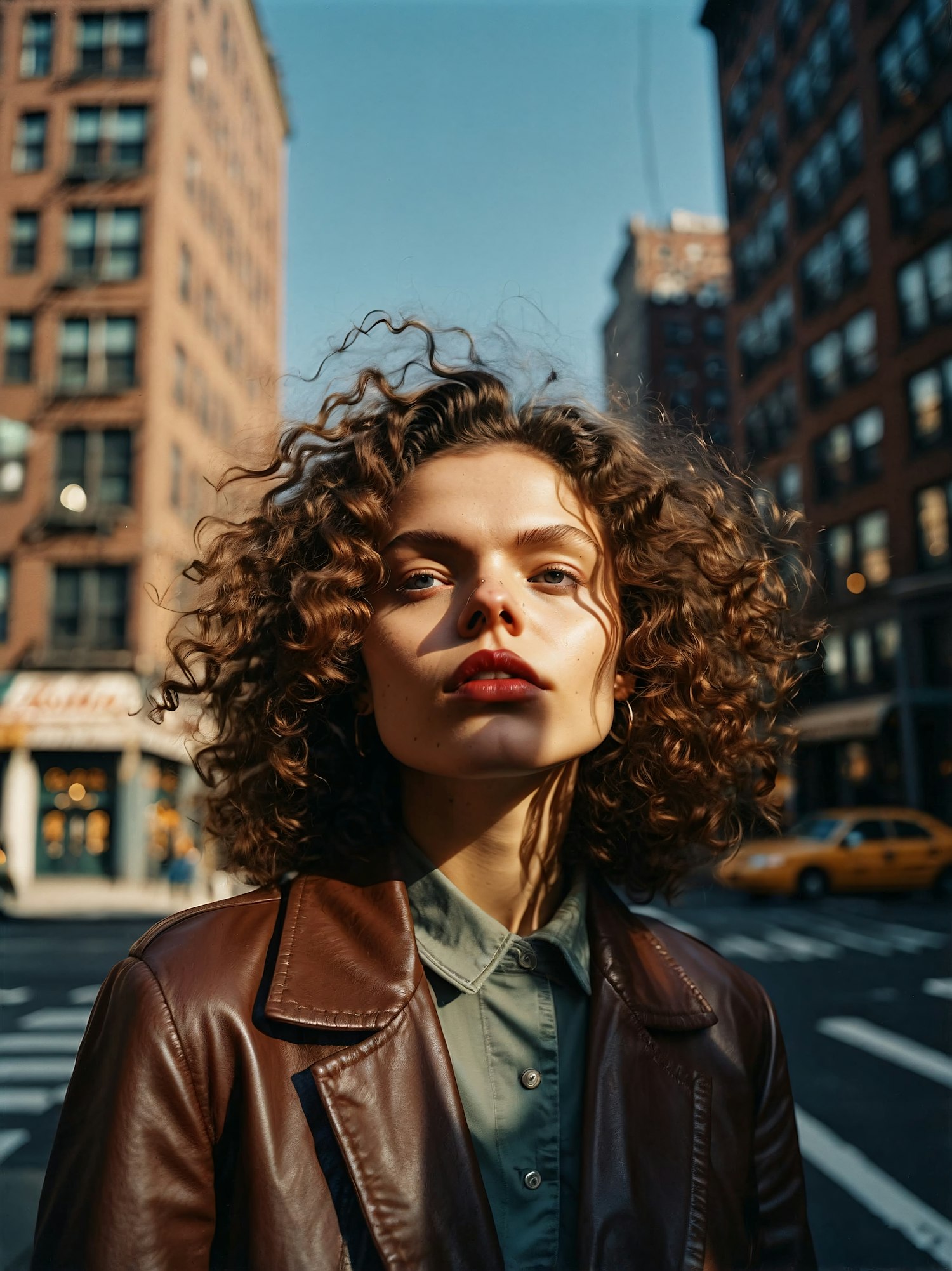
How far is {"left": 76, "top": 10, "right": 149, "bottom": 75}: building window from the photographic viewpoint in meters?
2.06

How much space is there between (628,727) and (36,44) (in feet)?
7.11

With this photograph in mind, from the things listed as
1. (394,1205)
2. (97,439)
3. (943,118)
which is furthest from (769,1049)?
(943,118)

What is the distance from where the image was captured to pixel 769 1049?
1712 mm

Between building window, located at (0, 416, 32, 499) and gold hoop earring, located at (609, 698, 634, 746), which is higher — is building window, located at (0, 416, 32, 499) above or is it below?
above

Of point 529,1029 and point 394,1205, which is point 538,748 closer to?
point 529,1029

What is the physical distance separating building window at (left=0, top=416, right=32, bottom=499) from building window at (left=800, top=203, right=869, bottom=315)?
2555 millimetres

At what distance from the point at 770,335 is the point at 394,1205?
11.5 feet

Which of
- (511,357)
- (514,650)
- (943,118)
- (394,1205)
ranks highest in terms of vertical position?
(943,118)

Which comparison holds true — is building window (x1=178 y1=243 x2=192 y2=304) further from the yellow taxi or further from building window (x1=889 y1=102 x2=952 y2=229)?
the yellow taxi

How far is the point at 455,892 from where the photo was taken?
1523mm

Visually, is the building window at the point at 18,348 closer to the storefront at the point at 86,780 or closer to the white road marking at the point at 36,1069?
the storefront at the point at 86,780

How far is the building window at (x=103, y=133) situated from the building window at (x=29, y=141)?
8cm

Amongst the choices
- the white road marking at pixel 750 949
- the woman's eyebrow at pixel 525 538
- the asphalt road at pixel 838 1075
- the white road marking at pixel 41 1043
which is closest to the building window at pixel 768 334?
the woman's eyebrow at pixel 525 538

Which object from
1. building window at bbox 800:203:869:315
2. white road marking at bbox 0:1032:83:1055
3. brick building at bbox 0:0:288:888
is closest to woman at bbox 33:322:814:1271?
brick building at bbox 0:0:288:888
